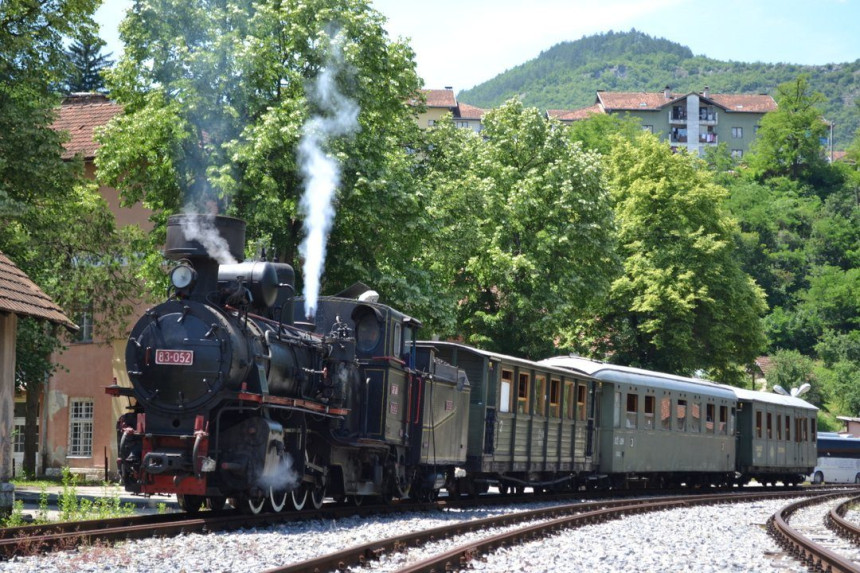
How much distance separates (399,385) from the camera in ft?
55.8

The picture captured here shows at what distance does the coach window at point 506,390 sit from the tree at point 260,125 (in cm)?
507

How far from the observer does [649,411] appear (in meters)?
27.6

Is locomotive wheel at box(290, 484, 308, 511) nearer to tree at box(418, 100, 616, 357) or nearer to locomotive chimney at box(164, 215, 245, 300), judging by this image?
locomotive chimney at box(164, 215, 245, 300)

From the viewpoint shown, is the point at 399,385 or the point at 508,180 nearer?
the point at 399,385

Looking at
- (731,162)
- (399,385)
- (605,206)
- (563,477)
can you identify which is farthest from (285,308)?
(731,162)

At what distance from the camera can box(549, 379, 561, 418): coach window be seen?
23.7 metres

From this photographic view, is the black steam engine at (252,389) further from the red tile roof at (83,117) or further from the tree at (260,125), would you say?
the red tile roof at (83,117)

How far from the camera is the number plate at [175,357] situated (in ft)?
44.7

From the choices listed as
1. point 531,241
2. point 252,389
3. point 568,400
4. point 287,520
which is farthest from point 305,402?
point 531,241

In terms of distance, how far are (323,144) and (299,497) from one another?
1065 cm

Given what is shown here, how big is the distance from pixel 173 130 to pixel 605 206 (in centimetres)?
1851

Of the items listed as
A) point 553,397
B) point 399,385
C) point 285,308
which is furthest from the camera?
point 553,397

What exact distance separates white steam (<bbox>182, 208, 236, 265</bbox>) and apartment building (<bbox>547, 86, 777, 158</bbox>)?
136523mm

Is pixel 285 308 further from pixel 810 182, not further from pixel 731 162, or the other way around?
pixel 731 162
